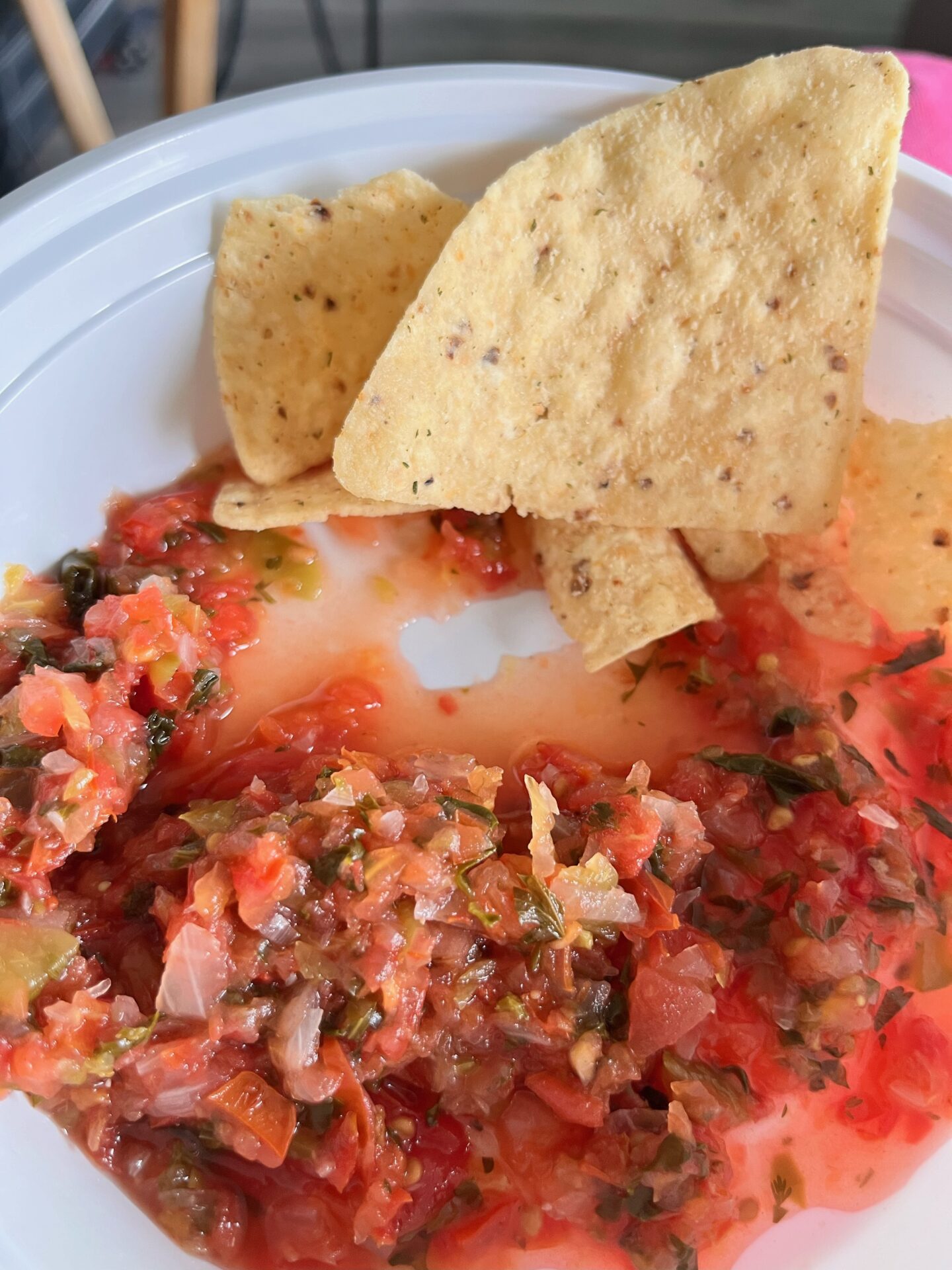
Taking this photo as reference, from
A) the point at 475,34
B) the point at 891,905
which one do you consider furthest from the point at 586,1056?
the point at 475,34

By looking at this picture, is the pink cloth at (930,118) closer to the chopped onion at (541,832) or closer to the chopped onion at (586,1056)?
the chopped onion at (541,832)

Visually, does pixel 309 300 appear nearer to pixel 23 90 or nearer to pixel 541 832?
pixel 541 832

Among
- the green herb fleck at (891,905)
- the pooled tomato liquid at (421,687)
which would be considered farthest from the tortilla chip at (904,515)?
the green herb fleck at (891,905)

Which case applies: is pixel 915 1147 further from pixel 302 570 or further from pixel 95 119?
pixel 95 119

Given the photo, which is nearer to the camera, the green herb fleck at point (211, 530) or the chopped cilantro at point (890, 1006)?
the chopped cilantro at point (890, 1006)

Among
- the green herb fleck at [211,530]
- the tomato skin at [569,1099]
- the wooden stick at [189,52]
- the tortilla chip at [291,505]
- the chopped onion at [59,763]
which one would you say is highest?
the wooden stick at [189,52]

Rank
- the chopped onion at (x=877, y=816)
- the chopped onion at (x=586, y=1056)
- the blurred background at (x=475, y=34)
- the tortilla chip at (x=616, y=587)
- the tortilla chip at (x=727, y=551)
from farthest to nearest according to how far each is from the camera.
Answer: the blurred background at (x=475, y=34) < the tortilla chip at (x=727, y=551) < the tortilla chip at (x=616, y=587) < the chopped onion at (x=877, y=816) < the chopped onion at (x=586, y=1056)
